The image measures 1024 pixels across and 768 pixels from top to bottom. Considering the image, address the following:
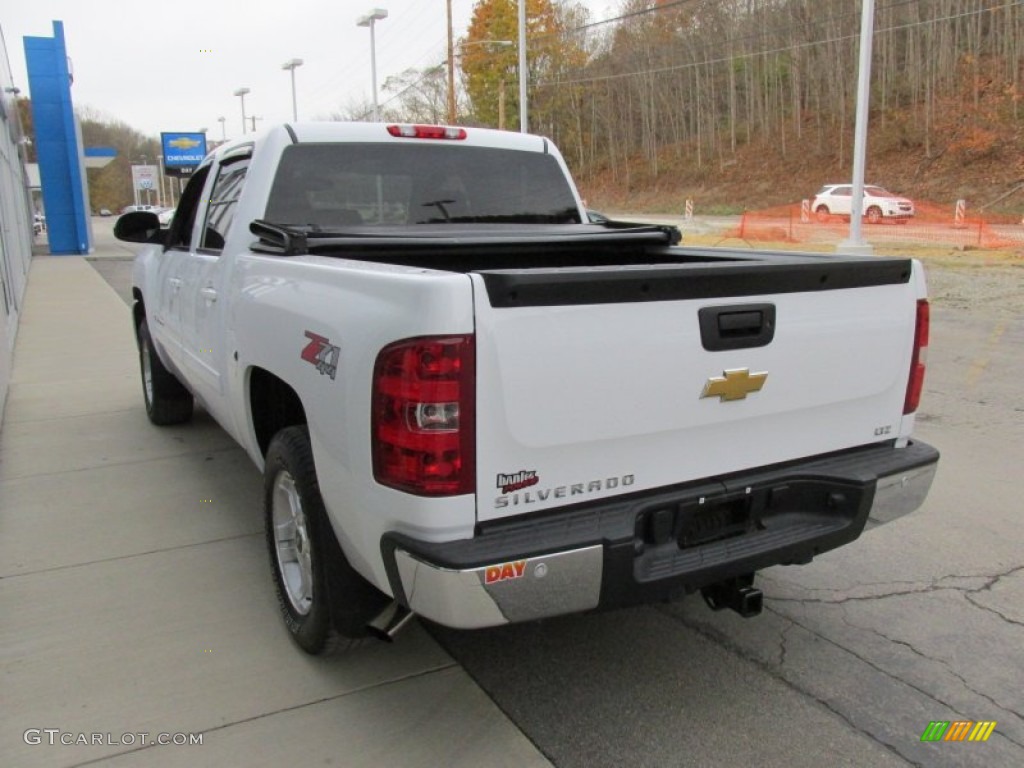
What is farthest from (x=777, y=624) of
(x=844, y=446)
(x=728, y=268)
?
(x=728, y=268)

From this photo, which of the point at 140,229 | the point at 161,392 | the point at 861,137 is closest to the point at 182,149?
the point at 861,137

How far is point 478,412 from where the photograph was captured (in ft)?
7.49

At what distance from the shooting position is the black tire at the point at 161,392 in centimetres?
629

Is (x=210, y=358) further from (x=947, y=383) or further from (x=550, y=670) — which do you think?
(x=947, y=383)

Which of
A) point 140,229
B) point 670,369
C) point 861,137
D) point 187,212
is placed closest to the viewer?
point 670,369

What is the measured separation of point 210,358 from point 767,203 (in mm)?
43524

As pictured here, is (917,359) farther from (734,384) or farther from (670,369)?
(670,369)

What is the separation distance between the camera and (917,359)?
3125mm

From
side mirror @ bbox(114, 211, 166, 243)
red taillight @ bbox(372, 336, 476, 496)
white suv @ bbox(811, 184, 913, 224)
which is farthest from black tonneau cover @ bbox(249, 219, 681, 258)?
white suv @ bbox(811, 184, 913, 224)

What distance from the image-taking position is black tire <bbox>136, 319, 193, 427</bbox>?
6293 mm

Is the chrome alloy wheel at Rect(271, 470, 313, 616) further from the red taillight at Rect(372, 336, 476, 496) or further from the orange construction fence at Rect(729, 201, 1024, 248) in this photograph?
the orange construction fence at Rect(729, 201, 1024, 248)

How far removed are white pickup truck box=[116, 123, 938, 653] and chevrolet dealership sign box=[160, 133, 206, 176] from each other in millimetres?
44308

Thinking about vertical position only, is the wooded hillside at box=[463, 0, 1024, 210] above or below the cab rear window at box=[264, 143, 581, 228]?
above

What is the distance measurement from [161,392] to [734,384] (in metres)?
4.92
